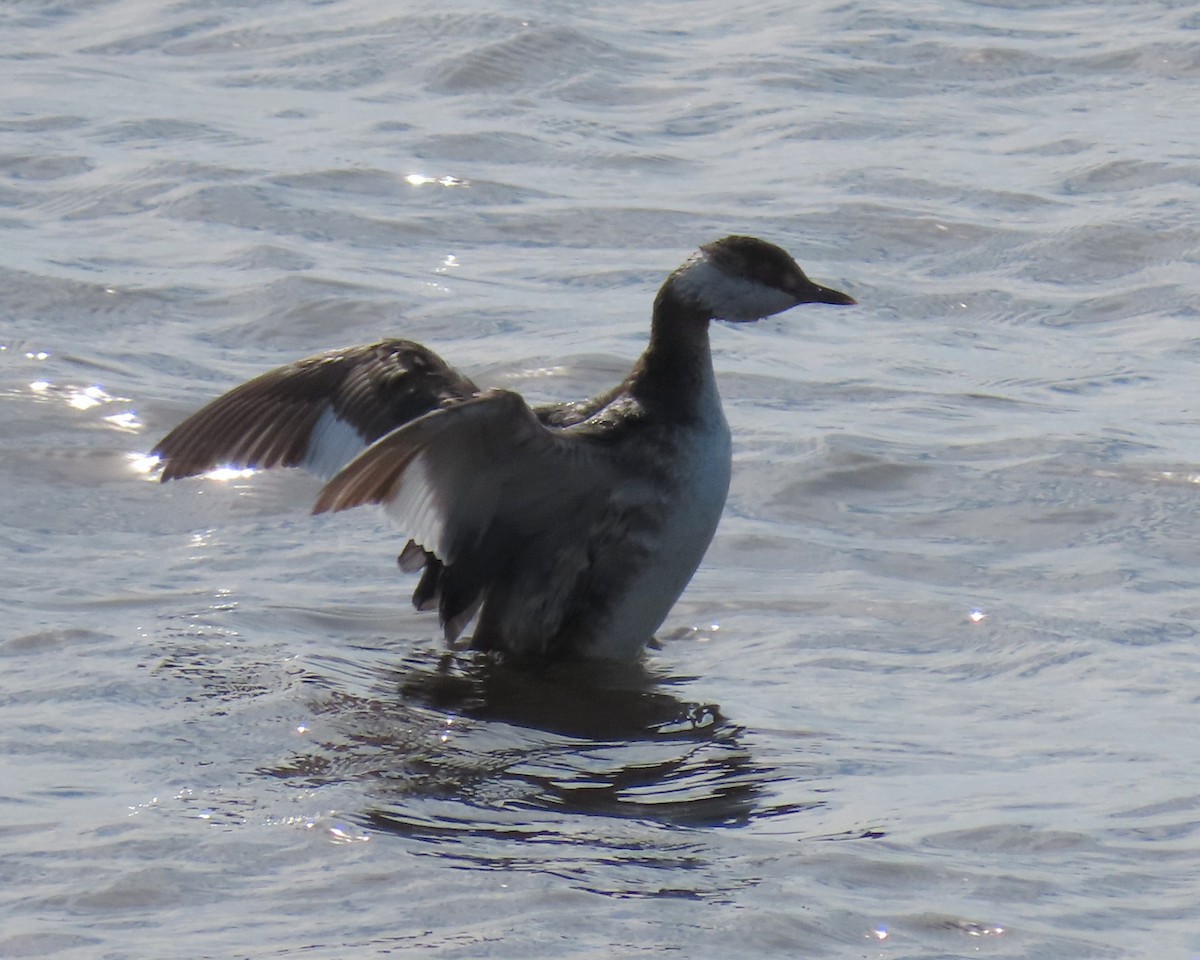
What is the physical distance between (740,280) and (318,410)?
4.14 feet

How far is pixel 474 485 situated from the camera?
18.5ft

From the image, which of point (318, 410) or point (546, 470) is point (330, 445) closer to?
point (318, 410)

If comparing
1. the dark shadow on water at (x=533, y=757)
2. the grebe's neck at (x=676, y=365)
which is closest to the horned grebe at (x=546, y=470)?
the grebe's neck at (x=676, y=365)

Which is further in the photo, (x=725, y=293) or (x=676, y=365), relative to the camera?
(x=725, y=293)

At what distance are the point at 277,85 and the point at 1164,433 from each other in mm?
6175

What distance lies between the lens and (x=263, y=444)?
6.23m

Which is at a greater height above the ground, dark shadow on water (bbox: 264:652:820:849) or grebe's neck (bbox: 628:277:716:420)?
grebe's neck (bbox: 628:277:716:420)

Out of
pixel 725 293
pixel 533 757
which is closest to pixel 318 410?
pixel 725 293

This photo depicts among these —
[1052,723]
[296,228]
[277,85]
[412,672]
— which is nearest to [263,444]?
[412,672]

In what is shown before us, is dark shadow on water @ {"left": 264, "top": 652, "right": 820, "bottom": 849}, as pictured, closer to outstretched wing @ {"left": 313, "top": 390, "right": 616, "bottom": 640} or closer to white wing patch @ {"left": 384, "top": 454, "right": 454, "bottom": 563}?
outstretched wing @ {"left": 313, "top": 390, "right": 616, "bottom": 640}

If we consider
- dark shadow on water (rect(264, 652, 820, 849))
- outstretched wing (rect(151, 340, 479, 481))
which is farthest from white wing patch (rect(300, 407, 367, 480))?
dark shadow on water (rect(264, 652, 820, 849))

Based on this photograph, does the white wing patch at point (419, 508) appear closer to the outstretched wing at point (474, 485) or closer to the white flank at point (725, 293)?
the outstretched wing at point (474, 485)

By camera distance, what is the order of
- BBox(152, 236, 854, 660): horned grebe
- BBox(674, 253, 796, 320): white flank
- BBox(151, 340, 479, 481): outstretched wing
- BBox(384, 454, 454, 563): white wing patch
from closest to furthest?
BBox(384, 454, 454, 563): white wing patch
BBox(152, 236, 854, 660): horned grebe
BBox(151, 340, 479, 481): outstretched wing
BBox(674, 253, 796, 320): white flank

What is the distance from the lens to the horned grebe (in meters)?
5.71
